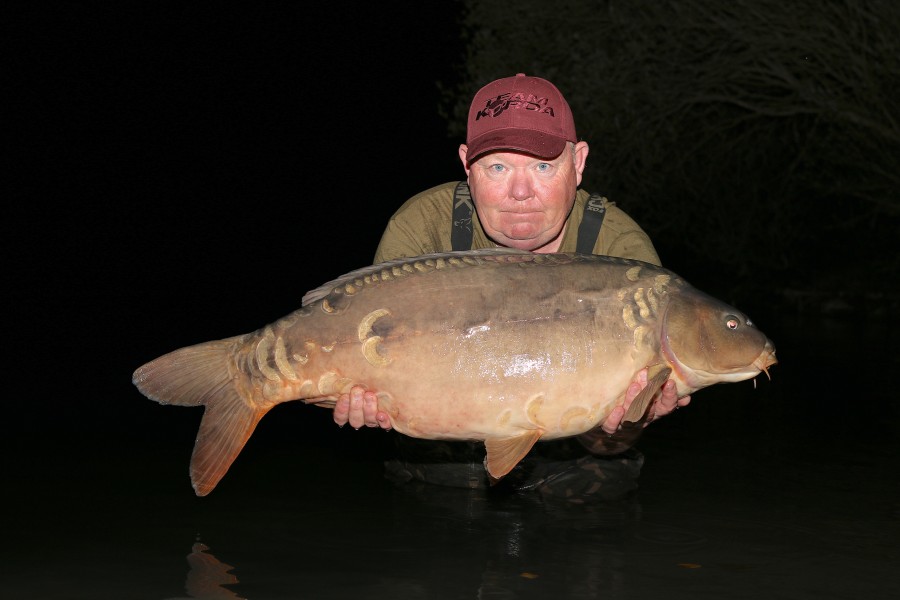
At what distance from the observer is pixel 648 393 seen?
321cm

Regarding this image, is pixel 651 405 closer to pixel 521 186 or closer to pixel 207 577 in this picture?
pixel 521 186

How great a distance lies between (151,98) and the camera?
119 ft

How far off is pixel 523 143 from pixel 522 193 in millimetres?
171

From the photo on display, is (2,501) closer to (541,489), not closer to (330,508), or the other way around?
(330,508)

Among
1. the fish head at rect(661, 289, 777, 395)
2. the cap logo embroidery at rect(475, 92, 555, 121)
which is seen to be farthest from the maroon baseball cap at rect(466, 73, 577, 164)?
the fish head at rect(661, 289, 777, 395)

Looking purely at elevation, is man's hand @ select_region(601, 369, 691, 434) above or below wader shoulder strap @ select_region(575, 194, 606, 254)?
below

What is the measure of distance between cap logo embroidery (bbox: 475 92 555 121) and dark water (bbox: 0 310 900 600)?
1412mm

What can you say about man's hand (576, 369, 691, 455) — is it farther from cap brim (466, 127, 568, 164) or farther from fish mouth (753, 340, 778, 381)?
cap brim (466, 127, 568, 164)

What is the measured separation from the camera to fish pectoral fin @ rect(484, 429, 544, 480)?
3236mm

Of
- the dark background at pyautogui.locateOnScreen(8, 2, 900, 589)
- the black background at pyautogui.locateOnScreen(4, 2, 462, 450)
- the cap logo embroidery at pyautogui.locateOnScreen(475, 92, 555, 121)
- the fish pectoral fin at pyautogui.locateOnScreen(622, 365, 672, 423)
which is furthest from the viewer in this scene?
the black background at pyautogui.locateOnScreen(4, 2, 462, 450)

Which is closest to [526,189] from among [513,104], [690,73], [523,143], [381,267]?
[523,143]

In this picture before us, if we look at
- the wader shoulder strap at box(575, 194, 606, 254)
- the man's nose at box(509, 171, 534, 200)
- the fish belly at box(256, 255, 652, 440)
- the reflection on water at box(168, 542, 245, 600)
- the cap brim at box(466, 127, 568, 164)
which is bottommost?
the reflection on water at box(168, 542, 245, 600)

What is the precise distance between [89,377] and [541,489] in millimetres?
3943

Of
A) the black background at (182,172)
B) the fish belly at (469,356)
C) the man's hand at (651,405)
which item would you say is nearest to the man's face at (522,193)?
the fish belly at (469,356)
